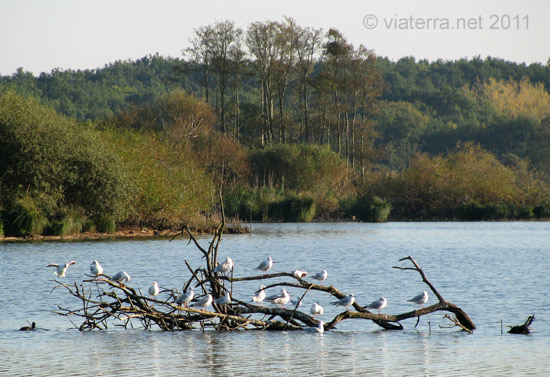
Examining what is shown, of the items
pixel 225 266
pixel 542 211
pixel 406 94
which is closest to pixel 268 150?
pixel 542 211

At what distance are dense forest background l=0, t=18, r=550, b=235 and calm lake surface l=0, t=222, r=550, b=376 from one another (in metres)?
4.95

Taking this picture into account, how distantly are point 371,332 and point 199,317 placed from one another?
304 cm

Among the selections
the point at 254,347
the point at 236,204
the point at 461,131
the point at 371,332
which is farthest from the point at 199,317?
the point at 461,131

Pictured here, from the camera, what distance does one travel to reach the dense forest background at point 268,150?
36.2 meters

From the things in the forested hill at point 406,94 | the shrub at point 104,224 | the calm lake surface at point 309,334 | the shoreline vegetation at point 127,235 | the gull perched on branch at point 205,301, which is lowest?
the calm lake surface at point 309,334

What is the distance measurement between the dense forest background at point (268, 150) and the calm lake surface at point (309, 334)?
4.95 meters

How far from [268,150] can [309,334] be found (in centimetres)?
4692

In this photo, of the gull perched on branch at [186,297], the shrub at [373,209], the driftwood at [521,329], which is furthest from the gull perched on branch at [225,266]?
the shrub at [373,209]

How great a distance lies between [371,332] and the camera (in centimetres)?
1370

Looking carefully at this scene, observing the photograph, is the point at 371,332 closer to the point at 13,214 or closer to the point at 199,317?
the point at 199,317

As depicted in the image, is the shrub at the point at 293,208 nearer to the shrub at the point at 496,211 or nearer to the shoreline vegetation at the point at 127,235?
the shoreline vegetation at the point at 127,235

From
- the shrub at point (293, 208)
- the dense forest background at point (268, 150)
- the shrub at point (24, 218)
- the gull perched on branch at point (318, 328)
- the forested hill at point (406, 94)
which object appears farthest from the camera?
the forested hill at point (406, 94)

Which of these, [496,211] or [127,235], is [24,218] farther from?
[496,211]

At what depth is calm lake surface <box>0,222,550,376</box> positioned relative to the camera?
36.0ft
